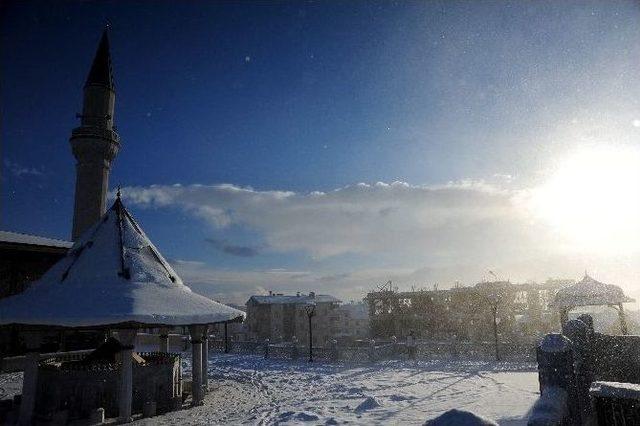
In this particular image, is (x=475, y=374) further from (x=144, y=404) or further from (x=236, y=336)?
→ (x=236, y=336)

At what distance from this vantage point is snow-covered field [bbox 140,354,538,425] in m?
10.9

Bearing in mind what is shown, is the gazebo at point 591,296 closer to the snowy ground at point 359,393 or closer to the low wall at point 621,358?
the snowy ground at point 359,393

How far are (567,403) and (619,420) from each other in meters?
1.34

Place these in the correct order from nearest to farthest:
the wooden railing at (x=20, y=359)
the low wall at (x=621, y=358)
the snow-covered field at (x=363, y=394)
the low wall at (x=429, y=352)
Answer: the snow-covered field at (x=363, y=394), the low wall at (x=621, y=358), the wooden railing at (x=20, y=359), the low wall at (x=429, y=352)

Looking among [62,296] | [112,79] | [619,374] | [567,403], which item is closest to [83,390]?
[62,296]

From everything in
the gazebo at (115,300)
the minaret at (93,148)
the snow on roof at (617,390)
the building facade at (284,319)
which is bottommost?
the building facade at (284,319)

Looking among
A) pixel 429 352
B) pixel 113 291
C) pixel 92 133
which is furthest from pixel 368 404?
pixel 92 133

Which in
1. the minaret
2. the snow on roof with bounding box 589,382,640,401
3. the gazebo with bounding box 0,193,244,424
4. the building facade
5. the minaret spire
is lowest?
the building facade

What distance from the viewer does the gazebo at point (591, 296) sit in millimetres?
22438

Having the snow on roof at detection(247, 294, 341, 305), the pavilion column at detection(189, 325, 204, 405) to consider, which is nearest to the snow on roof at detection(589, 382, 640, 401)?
the pavilion column at detection(189, 325, 204, 405)

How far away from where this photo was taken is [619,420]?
584 cm

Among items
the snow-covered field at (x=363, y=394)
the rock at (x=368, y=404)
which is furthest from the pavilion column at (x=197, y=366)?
the rock at (x=368, y=404)

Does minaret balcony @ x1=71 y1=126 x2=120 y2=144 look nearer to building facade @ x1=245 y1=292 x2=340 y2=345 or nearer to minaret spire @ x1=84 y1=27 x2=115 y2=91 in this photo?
minaret spire @ x1=84 y1=27 x2=115 y2=91

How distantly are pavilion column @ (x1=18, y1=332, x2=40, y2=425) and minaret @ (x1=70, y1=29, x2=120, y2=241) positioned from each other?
74.3ft
